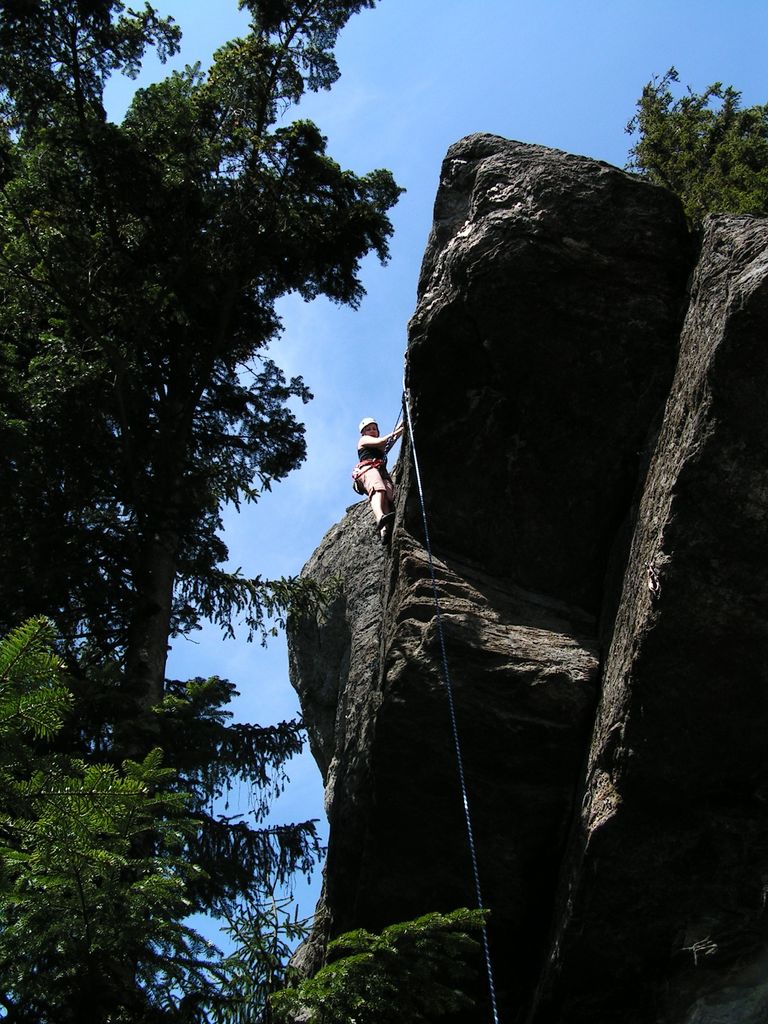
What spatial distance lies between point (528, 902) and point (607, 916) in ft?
2.67

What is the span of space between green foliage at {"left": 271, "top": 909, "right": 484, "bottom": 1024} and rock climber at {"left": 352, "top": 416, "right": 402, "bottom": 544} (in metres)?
4.92

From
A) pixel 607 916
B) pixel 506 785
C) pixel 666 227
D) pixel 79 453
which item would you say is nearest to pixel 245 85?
pixel 79 453

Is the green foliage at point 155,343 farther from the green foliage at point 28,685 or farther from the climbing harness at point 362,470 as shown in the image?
the green foliage at point 28,685

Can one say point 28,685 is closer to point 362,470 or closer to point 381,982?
point 381,982

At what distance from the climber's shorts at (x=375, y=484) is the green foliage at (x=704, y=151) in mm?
3736

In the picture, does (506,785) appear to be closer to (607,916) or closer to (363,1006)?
(607,916)

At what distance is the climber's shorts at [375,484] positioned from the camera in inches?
414

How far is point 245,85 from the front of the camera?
12.0 metres

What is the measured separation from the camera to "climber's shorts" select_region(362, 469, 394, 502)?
10.5 m

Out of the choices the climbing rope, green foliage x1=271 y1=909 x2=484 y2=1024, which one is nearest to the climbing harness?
the climbing rope

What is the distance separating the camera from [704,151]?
12688 mm

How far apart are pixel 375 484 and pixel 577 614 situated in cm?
285

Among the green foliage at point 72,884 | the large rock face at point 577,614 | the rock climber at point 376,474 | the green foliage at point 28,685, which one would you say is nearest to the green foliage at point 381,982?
the green foliage at point 72,884

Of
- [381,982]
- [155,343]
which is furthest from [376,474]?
[381,982]
